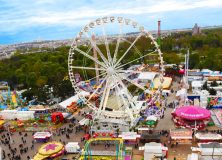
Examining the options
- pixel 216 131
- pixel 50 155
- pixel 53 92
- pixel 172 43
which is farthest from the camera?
pixel 172 43

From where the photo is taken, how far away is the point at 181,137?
33812mm

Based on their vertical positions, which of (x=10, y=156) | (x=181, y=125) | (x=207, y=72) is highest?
(x=207, y=72)

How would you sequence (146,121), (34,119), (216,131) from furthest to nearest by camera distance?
1. (34,119)
2. (146,121)
3. (216,131)

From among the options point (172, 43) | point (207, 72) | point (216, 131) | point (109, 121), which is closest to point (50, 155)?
point (109, 121)

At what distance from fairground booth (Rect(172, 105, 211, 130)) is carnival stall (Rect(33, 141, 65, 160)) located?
16427mm

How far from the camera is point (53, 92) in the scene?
57281 mm

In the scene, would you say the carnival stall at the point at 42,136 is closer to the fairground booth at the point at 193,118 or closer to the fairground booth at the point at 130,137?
the fairground booth at the point at 130,137

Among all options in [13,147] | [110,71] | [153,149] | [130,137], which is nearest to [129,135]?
[130,137]

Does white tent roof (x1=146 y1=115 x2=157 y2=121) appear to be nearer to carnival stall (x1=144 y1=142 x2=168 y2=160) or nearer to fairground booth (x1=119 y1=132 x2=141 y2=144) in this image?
fairground booth (x1=119 y1=132 x2=141 y2=144)

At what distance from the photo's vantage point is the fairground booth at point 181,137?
33812 mm

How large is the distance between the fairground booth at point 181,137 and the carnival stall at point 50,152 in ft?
44.0

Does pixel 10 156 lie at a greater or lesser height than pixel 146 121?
lesser

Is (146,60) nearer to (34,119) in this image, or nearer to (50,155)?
(34,119)

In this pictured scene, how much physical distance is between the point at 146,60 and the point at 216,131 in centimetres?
4950
